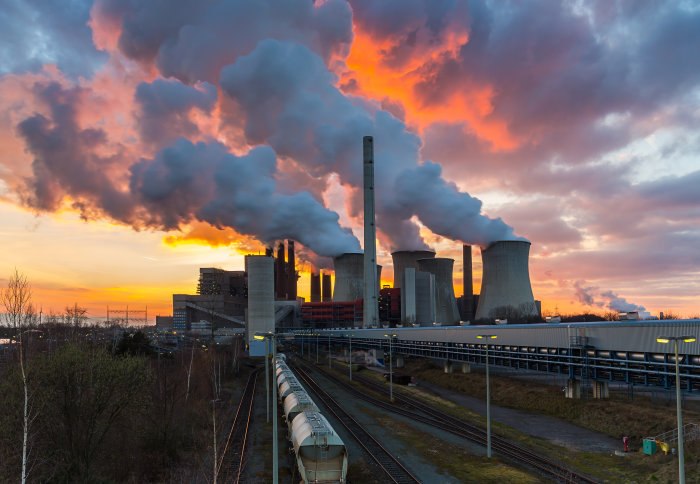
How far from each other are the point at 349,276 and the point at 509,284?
4752 centimetres

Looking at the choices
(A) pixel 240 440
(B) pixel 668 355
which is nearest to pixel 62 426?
(A) pixel 240 440

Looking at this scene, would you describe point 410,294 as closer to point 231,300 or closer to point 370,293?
point 370,293

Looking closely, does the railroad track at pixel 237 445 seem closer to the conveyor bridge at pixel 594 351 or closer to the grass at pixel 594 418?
the grass at pixel 594 418

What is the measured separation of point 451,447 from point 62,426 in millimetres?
23533

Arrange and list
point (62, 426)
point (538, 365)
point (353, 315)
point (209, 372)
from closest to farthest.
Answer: point (62, 426) → point (538, 365) → point (209, 372) → point (353, 315)

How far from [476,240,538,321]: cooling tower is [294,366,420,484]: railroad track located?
43915 mm

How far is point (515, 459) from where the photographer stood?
95.5ft

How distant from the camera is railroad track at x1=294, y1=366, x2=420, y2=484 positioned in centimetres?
2609

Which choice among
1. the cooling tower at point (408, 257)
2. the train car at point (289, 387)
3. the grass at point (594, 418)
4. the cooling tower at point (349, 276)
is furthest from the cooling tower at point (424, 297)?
the train car at point (289, 387)

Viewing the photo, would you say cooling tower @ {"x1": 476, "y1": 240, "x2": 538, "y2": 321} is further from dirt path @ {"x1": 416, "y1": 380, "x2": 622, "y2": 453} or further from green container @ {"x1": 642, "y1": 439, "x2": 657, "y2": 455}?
green container @ {"x1": 642, "y1": 439, "x2": 657, "y2": 455}

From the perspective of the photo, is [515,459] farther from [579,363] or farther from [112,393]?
[112,393]

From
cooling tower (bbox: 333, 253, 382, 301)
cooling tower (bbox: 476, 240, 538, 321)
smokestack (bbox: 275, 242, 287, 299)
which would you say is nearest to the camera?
cooling tower (bbox: 476, 240, 538, 321)

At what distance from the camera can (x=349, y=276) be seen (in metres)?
123

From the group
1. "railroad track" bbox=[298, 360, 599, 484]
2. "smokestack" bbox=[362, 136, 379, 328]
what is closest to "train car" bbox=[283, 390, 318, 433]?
"railroad track" bbox=[298, 360, 599, 484]
